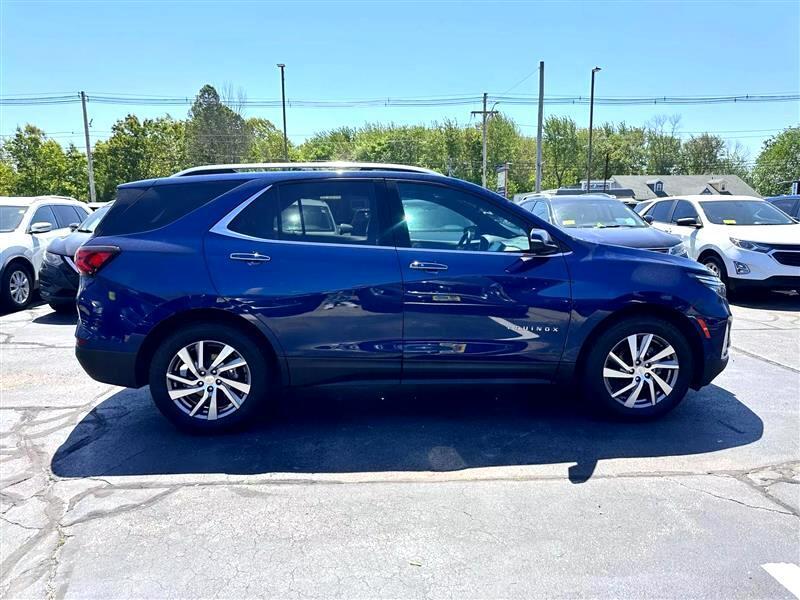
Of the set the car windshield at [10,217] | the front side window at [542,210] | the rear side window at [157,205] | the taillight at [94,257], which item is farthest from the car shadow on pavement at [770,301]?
the car windshield at [10,217]

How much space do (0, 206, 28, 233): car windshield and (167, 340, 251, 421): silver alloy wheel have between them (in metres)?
7.33

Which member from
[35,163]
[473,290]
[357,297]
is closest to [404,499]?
[357,297]

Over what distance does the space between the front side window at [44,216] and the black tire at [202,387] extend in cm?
750

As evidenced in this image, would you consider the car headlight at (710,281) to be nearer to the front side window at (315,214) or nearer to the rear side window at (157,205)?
the front side window at (315,214)

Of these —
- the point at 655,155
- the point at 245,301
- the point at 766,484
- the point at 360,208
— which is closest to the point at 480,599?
the point at 766,484

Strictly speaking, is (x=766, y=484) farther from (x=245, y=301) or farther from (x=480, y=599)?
(x=245, y=301)

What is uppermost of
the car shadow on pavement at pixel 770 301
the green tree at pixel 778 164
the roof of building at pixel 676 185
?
the green tree at pixel 778 164

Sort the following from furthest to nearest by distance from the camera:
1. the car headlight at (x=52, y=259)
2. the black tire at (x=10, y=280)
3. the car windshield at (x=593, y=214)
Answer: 1. the black tire at (x=10, y=280)
2. the car windshield at (x=593, y=214)
3. the car headlight at (x=52, y=259)

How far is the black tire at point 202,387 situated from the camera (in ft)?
12.5

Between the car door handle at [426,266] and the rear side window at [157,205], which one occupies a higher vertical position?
the rear side window at [157,205]

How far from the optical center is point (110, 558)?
2623 millimetres

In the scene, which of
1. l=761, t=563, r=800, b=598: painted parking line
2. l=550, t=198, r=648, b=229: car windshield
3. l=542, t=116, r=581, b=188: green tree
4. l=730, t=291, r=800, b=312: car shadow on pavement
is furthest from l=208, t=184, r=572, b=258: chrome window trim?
l=542, t=116, r=581, b=188: green tree

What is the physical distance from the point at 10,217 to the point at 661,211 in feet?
39.9

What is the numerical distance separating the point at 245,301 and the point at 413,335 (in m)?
1.17
